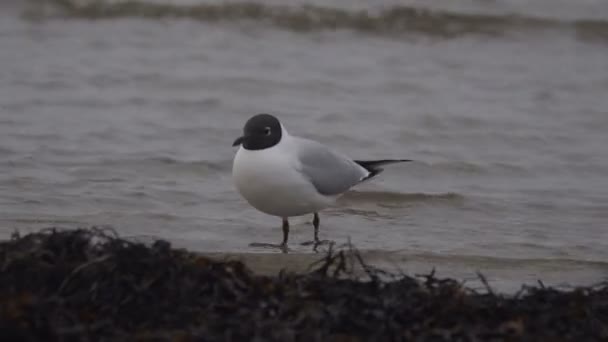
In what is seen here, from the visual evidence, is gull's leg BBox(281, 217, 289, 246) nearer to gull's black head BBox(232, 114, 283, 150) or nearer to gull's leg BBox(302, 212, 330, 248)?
gull's leg BBox(302, 212, 330, 248)

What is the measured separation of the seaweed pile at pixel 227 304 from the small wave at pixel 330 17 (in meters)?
8.85

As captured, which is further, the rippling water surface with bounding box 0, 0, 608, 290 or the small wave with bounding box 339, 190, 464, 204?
the small wave with bounding box 339, 190, 464, 204

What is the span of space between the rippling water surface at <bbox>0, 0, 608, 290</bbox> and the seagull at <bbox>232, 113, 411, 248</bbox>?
28 cm

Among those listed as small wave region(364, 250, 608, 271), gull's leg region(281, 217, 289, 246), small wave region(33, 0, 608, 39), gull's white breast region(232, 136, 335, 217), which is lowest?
small wave region(364, 250, 608, 271)

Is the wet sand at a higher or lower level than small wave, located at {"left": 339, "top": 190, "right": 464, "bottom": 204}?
lower

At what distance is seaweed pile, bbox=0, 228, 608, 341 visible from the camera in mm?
3879

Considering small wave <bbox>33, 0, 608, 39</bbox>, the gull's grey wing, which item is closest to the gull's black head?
the gull's grey wing

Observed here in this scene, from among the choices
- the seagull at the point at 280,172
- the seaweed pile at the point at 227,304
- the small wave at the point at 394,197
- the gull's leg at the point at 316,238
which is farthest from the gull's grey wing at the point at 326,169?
the seaweed pile at the point at 227,304

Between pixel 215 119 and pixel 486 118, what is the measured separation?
2414 mm

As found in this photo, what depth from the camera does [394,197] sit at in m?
7.91

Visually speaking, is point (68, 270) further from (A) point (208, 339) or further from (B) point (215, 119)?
(B) point (215, 119)

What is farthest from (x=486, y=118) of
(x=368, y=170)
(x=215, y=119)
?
(x=368, y=170)

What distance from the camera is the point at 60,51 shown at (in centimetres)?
1160

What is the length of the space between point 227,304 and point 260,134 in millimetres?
2190
